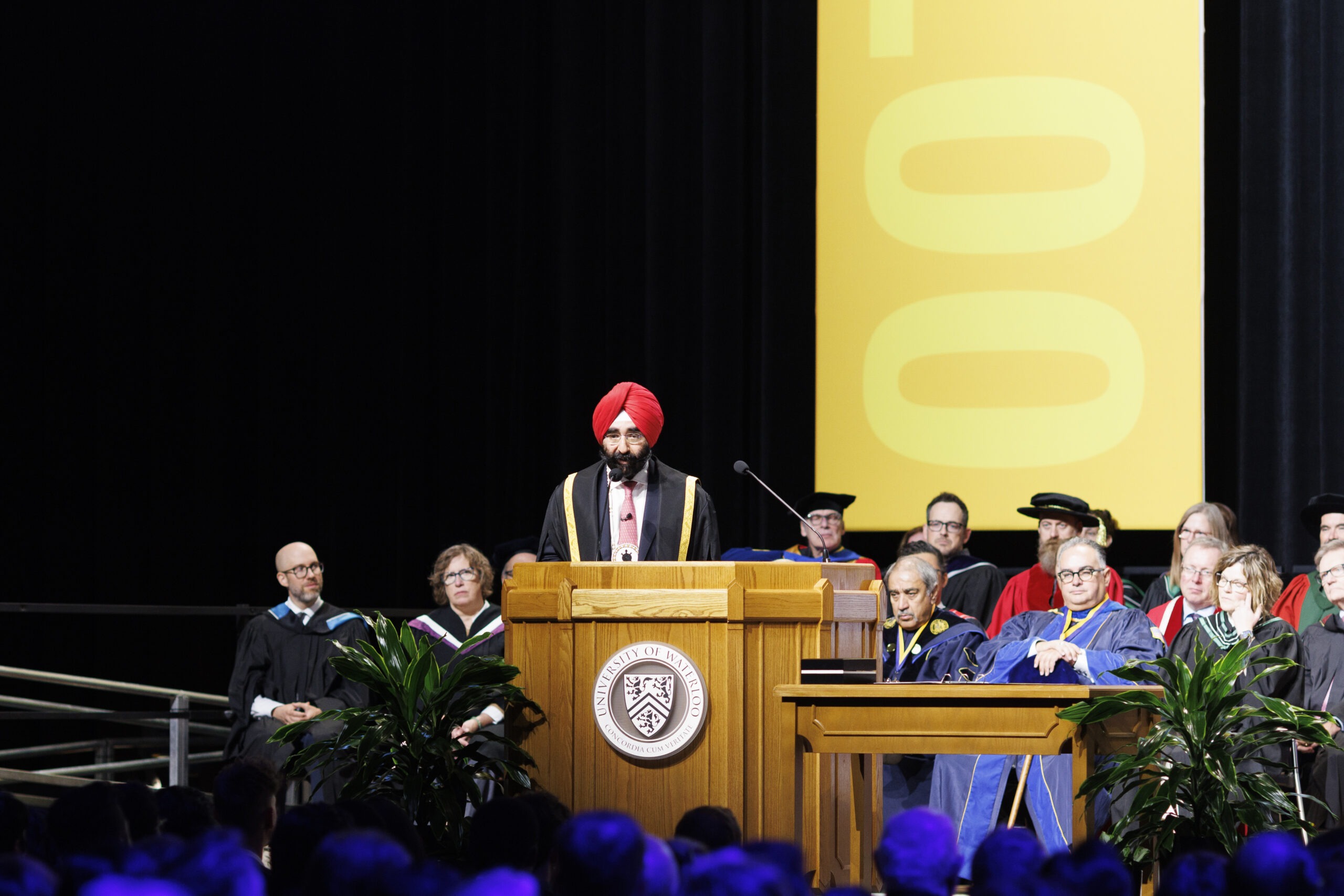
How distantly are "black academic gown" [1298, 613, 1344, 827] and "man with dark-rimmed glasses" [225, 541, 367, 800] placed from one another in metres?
3.08

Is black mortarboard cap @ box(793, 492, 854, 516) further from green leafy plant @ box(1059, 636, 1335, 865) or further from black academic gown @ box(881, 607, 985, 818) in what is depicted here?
green leafy plant @ box(1059, 636, 1335, 865)

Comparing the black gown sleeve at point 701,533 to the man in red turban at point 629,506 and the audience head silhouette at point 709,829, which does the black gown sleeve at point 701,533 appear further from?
the audience head silhouette at point 709,829

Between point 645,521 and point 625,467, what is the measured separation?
15cm

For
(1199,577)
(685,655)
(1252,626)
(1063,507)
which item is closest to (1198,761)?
(685,655)

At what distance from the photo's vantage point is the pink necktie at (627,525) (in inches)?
142

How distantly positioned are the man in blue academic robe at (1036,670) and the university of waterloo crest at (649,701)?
1.52 m

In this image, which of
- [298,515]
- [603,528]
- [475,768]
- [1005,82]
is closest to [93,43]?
[298,515]

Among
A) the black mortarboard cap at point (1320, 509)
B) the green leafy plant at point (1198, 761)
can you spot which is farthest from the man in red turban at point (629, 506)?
the black mortarboard cap at point (1320, 509)

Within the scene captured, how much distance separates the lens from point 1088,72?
6.44 meters

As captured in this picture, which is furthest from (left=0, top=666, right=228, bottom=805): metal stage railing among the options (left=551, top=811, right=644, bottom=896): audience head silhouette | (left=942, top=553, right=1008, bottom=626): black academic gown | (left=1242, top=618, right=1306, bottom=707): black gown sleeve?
(left=551, top=811, right=644, bottom=896): audience head silhouette

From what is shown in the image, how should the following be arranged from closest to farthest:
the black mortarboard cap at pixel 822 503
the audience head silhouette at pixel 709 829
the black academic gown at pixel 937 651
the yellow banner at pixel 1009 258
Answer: the audience head silhouette at pixel 709 829, the black academic gown at pixel 937 651, the black mortarboard cap at pixel 822 503, the yellow banner at pixel 1009 258

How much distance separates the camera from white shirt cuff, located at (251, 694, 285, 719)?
5.17m

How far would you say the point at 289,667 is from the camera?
17.4 feet

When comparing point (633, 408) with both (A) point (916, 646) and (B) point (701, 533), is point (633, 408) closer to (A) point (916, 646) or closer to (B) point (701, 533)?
(B) point (701, 533)
